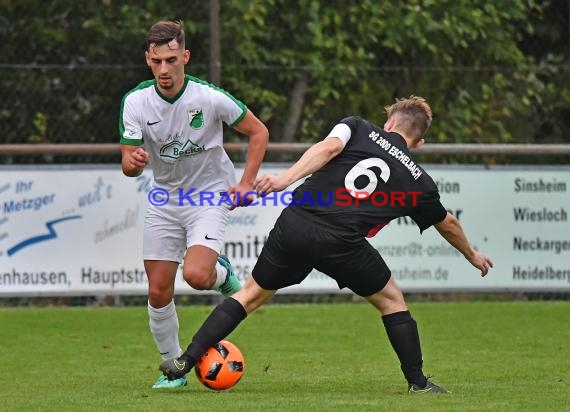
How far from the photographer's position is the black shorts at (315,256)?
720cm

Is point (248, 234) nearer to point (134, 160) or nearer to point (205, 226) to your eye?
point (205, 226)

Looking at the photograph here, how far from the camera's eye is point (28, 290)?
12359mm

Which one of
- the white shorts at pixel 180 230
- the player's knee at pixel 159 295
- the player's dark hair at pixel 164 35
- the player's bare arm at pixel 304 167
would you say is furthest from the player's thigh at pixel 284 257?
the player's dark hair at pixel 164 35

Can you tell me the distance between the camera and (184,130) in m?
7.96

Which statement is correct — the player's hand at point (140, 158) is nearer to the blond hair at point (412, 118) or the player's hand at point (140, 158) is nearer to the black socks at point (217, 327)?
the black socks at point (217, 327)

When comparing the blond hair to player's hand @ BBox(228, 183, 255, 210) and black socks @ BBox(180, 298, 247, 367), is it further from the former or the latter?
black socks @ BBox(180, 298, 247, 367)

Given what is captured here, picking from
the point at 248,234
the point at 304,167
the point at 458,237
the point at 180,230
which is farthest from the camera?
Answer: the point at 248,234

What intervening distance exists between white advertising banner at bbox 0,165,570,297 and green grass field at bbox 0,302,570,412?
281 mm

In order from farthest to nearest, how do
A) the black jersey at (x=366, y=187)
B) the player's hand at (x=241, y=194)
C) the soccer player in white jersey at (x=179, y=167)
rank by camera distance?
the soccer player in white jersey at (x=179, y=167), the player's hand at (x=241, y=194), the black jersey at (x=366, y=187)

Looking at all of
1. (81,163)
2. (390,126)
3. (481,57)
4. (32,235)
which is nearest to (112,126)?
(81,163)

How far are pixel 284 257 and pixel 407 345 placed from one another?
785 millimetres

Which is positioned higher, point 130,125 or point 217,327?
point 130,125

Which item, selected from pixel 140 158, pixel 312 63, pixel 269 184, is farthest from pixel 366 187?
pixel 312 63

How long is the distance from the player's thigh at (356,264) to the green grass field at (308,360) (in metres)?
0.59
